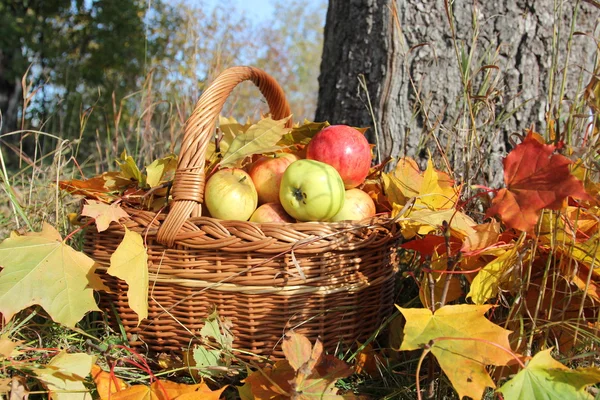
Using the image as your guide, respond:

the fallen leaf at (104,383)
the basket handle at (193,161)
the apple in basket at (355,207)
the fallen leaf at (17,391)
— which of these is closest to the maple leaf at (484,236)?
the apple in basket at (355,207)

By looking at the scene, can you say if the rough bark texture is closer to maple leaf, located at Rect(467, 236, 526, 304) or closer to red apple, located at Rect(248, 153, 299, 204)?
red apple, located at Rect(248, 153, 299, 204)

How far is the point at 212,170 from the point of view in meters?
1.17

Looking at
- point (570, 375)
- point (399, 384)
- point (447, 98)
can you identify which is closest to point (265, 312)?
point (399, 384)

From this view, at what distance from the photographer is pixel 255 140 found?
1161 mm

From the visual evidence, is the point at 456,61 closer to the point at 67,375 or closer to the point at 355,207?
the point at 355,207

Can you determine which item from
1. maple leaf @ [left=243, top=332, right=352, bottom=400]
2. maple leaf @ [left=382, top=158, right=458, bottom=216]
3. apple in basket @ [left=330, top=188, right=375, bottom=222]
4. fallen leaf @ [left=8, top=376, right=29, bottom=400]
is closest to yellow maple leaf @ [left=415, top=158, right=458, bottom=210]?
maple leaf @ [left=382, top=158, right=458, bottom=216]

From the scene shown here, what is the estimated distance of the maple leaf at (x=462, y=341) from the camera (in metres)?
0.73

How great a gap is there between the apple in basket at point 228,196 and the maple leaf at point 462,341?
0.44 meters

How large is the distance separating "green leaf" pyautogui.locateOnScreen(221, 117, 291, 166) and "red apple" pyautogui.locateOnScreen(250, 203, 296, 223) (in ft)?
0.42

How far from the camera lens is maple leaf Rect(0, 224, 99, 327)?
0.96 meters

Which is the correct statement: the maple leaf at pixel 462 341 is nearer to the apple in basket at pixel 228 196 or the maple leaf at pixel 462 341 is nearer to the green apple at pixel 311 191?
the green apple at pixel 311 191

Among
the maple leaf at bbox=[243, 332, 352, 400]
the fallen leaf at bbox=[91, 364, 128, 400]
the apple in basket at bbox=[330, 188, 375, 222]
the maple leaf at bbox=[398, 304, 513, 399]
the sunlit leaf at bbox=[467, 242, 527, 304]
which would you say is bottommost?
the fallen leaf at bbox=[91, 364, 128, 400]

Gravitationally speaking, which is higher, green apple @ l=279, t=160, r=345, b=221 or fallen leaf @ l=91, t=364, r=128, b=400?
green apple @ l=279, t=160, r=345, b=221

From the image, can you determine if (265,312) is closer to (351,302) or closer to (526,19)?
(351,302)
